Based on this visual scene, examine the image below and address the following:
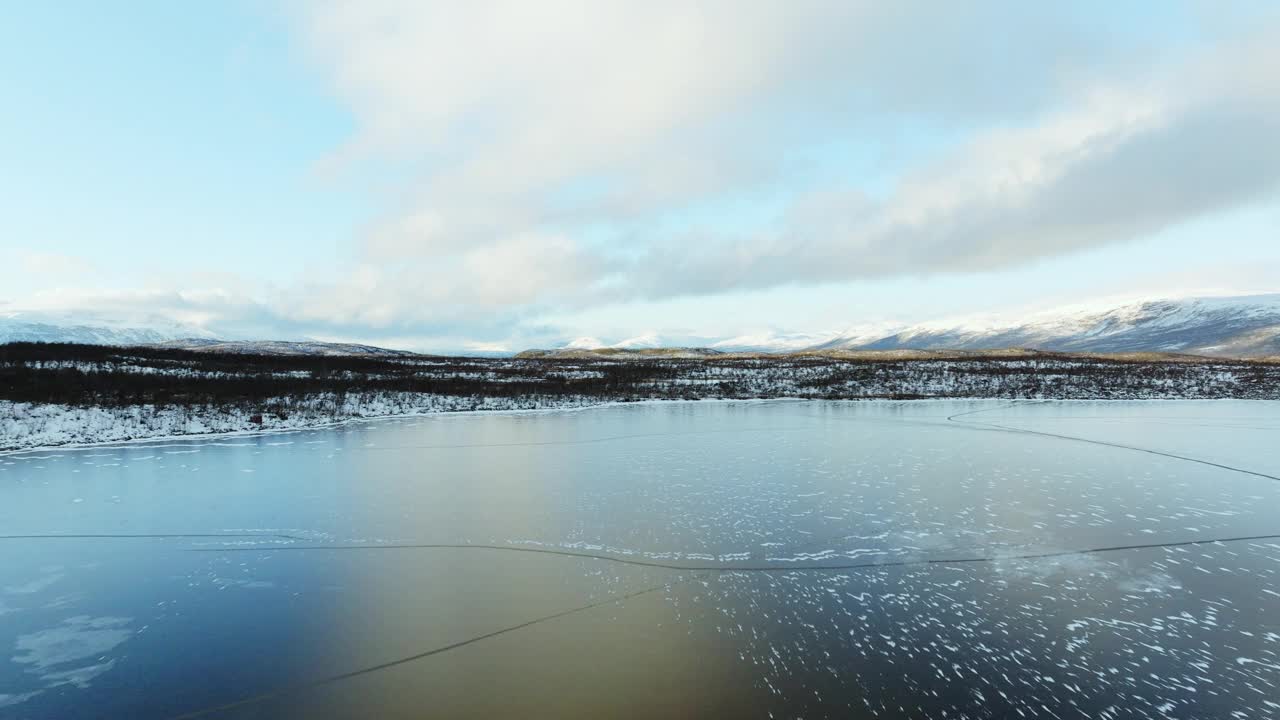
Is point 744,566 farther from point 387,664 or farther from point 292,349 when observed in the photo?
point 292,349

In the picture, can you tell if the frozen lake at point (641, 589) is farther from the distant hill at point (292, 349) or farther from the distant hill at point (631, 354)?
the distant hill at point (631, 354)

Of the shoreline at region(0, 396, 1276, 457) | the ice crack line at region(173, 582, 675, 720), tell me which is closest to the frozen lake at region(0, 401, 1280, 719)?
the ice crack line at region(173, 582, 675, 720)

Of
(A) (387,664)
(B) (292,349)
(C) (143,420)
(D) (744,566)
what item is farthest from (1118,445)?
(B) (292,349)

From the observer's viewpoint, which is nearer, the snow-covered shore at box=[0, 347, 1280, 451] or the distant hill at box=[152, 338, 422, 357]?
the snow-covered shore at box=[0, 347, 1280, 451]

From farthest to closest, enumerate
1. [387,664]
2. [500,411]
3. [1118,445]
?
[500,411], [1118,445], [387,664]

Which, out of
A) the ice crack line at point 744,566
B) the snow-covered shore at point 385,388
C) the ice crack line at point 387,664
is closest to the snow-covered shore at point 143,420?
the snow-covered shore at point 385,388

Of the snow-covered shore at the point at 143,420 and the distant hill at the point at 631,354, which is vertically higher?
the distant hill at the point at 631,354

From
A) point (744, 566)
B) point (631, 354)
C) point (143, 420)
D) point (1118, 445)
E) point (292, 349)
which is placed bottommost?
point (1118, 445)

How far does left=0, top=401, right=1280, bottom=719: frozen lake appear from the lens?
4238 mm

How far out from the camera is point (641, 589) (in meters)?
6.07

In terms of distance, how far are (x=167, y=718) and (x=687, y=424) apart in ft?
59.3

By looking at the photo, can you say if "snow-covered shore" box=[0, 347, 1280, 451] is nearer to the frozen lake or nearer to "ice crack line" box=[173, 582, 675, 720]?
the frozen lake

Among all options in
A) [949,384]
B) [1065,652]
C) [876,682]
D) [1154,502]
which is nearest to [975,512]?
[1154,502]

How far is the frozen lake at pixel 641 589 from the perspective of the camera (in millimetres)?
4238
